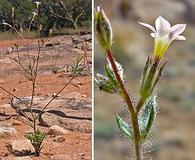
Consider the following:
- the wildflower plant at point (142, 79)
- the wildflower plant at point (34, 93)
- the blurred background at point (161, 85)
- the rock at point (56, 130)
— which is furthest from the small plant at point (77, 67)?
the blurred background at point (161, 85)

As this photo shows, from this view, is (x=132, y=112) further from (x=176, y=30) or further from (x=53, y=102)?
(x=53, y=102)

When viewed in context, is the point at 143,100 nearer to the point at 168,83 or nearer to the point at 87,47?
the point at 87,47

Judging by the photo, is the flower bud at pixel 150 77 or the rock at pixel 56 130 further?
Answer: the rock at pixel 56 130

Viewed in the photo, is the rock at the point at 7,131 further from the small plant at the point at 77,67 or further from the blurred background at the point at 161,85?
the blurred background at the point at 161,85

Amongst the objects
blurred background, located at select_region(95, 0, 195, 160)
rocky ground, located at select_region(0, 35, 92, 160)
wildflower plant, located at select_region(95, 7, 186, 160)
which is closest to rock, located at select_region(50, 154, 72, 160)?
rocky ground, located at select_region(0, 35, 92, 160)

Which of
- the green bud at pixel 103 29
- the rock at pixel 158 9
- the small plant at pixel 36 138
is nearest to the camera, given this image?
the green bud at pixel 103 29

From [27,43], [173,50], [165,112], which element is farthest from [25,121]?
[173,50]

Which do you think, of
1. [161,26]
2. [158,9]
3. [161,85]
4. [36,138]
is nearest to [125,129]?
[161,26]

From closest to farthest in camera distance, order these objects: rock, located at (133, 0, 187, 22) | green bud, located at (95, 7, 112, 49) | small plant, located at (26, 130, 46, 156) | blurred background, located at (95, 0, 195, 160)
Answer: green bud, located at (95, 7, 112, 49)
small plant, located at (26, 130, 46, 156)
blurred background, located at (95, 0, 195, 160)
rock, located at (133, 0, 187, 22)

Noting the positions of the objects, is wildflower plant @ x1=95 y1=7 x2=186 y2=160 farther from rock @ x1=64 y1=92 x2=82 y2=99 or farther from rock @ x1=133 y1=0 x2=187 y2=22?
rock @ x1=133 y1=0 x2=187 y2=22

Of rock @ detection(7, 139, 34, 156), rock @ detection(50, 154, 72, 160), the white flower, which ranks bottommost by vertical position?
rock @ detection(50, 154, 72, 160)
